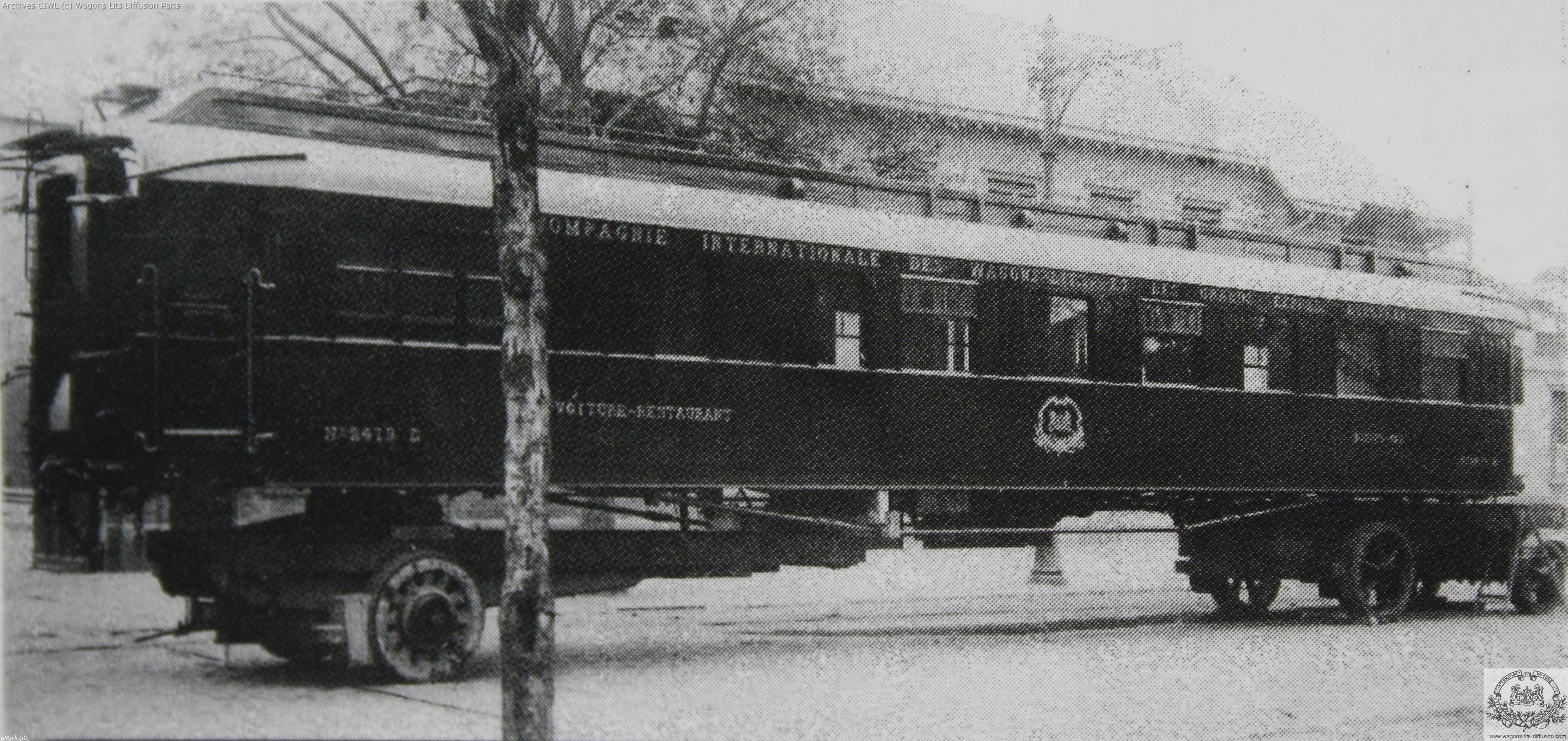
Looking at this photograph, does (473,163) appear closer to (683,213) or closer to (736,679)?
(683,213)

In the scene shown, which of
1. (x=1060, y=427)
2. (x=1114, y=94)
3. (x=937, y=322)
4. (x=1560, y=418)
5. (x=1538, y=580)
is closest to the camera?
(x=937, y=322)

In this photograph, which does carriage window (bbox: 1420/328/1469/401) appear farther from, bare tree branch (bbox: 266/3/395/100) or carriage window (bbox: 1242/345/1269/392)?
bare tree branch (bbox: 266/3/395/100)

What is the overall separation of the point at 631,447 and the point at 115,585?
114 inches

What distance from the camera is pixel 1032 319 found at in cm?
1048

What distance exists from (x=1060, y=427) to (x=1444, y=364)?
4.72 m

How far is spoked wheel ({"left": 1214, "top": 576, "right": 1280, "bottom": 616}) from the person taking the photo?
12844 mm

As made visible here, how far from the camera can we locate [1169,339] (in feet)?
37.1

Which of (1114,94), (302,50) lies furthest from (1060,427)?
(302,50)

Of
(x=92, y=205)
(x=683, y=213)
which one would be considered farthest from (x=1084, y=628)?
(x=92, y=205)

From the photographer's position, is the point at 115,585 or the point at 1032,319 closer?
the point at 115,585

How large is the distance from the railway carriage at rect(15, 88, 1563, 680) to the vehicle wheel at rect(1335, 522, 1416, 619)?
4 cm

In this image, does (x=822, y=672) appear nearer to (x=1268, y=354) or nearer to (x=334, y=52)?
(x=1268, y=354)

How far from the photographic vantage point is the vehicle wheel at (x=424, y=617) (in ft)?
24.3

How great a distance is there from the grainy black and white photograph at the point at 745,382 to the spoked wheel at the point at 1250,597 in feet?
0.26
